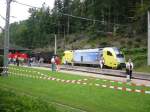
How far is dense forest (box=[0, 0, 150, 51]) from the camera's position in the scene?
2539 inches

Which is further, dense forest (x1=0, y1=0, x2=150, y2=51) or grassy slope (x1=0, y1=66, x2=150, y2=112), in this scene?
dense forest (x1=0, y1=0, x2=150, y2=51)

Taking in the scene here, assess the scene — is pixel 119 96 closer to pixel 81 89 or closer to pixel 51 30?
pixel 81 89

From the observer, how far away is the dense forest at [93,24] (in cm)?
6450

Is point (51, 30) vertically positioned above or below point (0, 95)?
above

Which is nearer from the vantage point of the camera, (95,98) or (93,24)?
(95,98)

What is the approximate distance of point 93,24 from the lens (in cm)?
8244

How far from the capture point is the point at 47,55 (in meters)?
77.8

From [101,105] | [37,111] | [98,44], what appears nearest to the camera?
[37,111]

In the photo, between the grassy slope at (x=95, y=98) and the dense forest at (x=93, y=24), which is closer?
the grassy slope at (x=95, y=98)

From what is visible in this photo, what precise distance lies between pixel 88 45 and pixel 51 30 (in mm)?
37172

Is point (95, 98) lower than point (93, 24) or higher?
lower

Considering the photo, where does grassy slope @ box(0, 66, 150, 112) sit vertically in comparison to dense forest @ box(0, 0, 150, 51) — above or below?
below

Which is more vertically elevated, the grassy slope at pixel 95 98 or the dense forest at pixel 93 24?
the dense forest at pixel 93 24

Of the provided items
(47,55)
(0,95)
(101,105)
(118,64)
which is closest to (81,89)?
(101,105)
